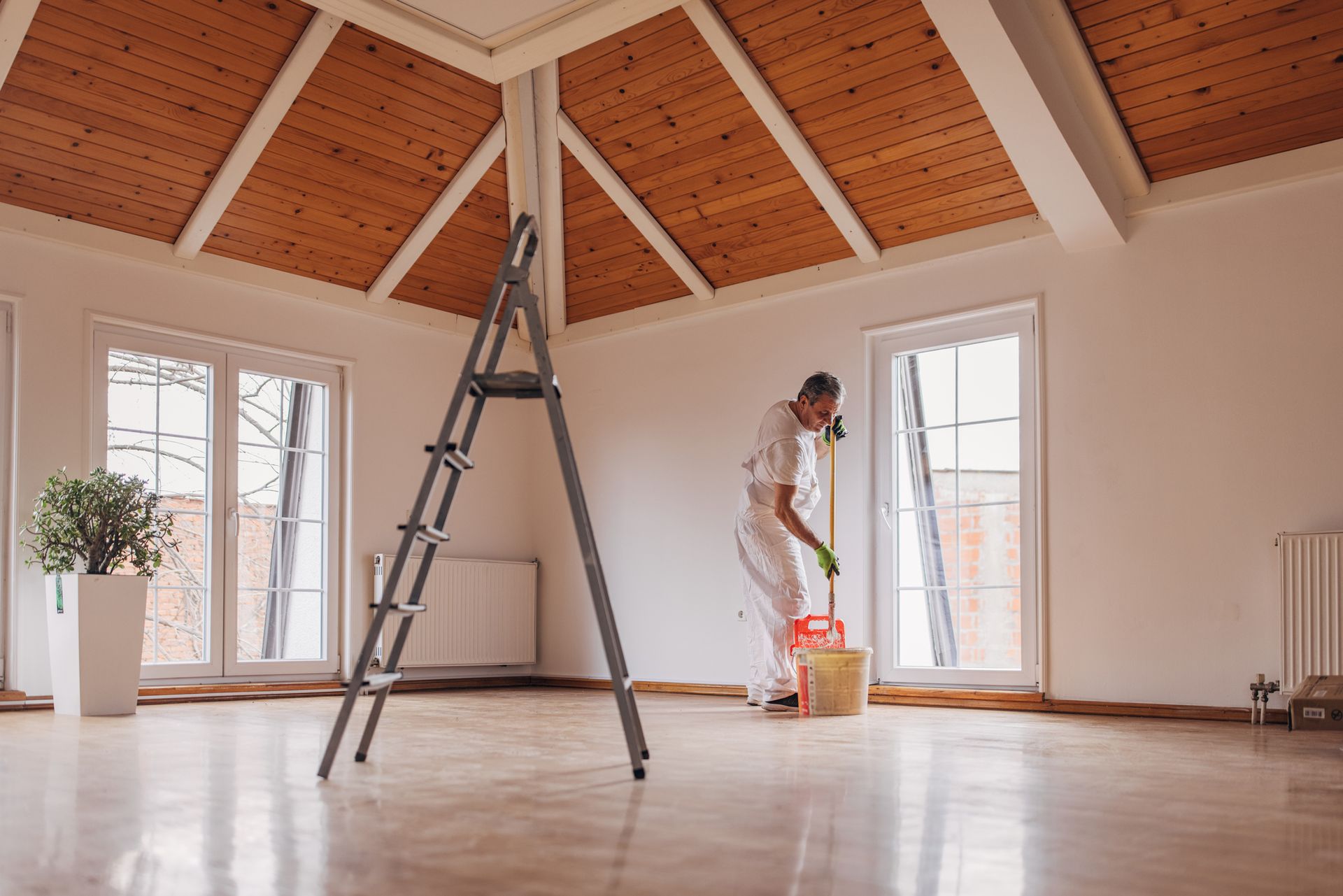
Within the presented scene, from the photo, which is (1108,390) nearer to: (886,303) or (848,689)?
(886,303)

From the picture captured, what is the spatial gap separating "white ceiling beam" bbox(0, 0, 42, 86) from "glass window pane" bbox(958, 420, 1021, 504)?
15.3ft

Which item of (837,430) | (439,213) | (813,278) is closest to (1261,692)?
(837,430)

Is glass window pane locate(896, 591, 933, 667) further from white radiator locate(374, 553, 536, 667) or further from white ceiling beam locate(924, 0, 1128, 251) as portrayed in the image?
white radiator locate(374, 553, 536, 667)

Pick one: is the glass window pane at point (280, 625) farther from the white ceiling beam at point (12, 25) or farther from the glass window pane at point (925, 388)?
the glass window pane at point (925, 388)

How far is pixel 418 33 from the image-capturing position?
196 inches

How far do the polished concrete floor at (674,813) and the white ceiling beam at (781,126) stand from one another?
2964mm

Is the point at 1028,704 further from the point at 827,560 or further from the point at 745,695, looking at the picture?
the point at 745,695

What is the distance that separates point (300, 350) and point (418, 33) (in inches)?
86.2

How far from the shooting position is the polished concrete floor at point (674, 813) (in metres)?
1.61

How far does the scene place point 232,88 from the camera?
17.0 feet

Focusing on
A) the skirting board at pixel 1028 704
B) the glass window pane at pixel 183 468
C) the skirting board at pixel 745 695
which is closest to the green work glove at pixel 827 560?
the skirting board at pixel 745 695

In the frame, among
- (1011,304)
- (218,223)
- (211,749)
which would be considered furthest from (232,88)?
(1011,304)

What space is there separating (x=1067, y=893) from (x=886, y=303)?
4.62 m

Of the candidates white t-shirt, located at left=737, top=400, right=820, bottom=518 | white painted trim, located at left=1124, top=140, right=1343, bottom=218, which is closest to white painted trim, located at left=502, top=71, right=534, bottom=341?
white t-shirt, located at left=737, top=400, right=820, bottom=518
